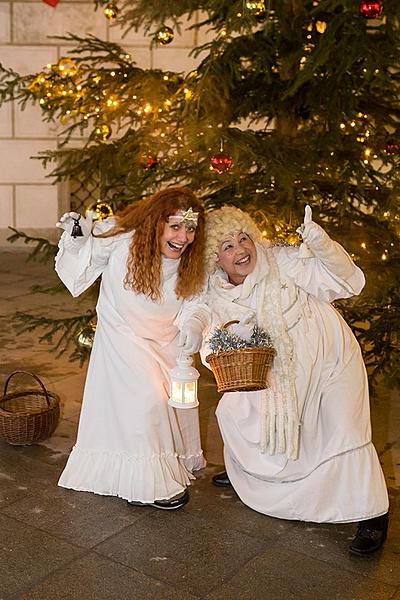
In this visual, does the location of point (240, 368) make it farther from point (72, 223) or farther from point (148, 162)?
point (148, 162)

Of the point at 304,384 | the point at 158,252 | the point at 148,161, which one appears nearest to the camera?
the point at 304,384

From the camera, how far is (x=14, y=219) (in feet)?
41.9

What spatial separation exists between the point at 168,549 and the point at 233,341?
104 centimetres

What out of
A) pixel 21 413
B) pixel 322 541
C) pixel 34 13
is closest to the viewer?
pixel 322 541

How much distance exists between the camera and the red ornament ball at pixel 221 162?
522cm

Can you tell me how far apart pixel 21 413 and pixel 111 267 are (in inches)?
50.6

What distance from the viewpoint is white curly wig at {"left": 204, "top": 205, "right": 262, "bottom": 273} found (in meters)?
4.32

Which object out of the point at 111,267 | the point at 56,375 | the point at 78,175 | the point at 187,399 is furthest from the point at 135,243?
the point at 56,375

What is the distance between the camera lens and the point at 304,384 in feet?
13.7

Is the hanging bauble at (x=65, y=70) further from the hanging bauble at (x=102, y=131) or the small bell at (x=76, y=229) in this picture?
the small bell at (x=76, y=229)

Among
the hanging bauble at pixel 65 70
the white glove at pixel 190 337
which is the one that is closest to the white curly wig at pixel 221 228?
the white glove at pixel 190 337

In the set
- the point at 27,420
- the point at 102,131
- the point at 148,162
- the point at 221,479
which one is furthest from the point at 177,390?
the point at 102,131

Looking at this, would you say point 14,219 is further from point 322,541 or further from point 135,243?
point 322,541

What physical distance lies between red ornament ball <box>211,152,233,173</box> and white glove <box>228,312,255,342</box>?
4.37 ft
